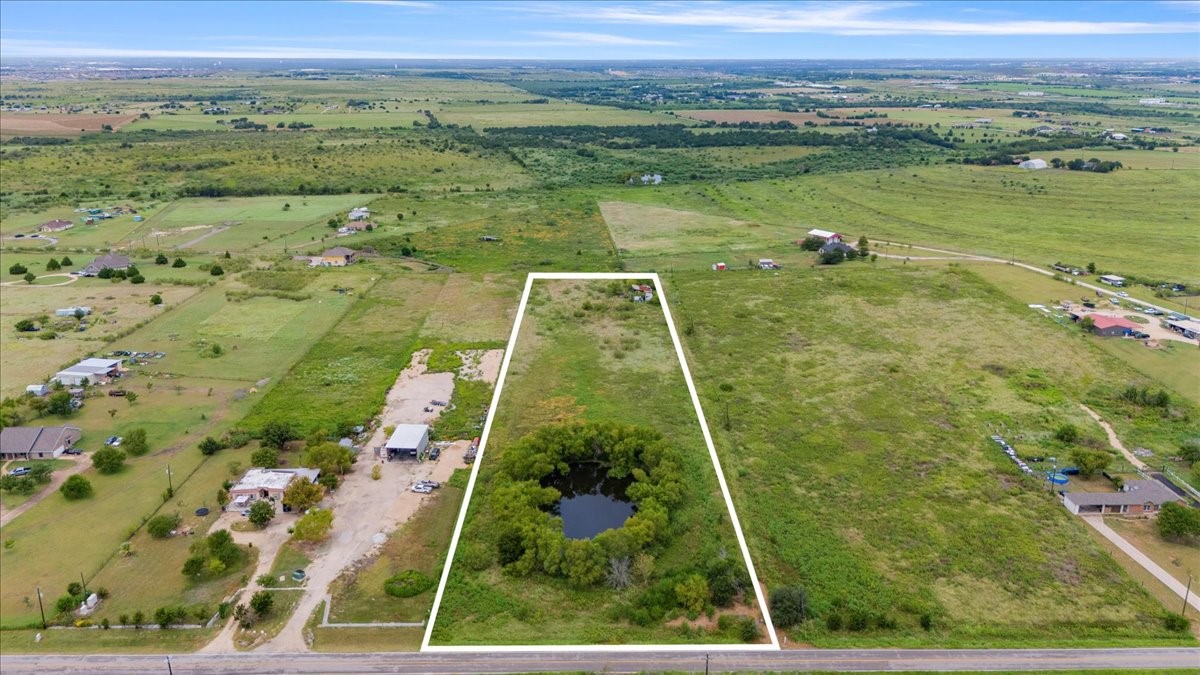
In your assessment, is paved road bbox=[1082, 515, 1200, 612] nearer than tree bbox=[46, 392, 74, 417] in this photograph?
Yes

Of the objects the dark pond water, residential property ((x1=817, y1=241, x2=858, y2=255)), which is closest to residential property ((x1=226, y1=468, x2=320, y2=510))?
the dark pond water

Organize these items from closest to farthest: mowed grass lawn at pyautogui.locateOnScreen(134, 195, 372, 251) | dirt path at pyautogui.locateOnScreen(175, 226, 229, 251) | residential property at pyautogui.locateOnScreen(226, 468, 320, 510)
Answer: residential property at pyautogui.locateOnScreen(226, 468, 320, 510) → dirt path at pyautogui.locateOnScreen(175, 226, 229, 251) → mowed grass lawn at pyautogui.locateOnScreen(134, 195, 372, 251)

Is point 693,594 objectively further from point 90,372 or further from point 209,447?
point 90,372

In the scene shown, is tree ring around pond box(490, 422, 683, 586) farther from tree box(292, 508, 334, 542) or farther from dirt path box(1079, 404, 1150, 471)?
dirt path box(1079, 404, 1150, 471)

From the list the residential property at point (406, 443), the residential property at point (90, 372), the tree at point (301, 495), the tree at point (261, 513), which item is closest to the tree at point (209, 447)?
the tree at point (261, 513)

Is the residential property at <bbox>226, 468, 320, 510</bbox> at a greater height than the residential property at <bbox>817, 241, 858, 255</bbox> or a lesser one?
lesser

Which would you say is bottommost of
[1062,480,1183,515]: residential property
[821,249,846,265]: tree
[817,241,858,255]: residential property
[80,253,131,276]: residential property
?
[1062,480,1183,515]: residential property

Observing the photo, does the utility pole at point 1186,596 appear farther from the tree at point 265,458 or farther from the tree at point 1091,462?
the tree at point 265,458
